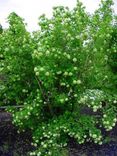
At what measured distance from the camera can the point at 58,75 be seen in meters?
12.1

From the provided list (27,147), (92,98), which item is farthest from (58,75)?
(27,147)

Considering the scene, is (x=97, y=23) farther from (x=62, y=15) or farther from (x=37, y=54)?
(x=37, y=54)

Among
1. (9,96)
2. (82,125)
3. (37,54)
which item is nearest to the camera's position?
(37,54)

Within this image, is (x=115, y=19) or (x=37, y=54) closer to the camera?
(x=37, y=54)

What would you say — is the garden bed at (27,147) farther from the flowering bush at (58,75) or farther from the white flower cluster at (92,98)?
the white flower cluster at (92,98)

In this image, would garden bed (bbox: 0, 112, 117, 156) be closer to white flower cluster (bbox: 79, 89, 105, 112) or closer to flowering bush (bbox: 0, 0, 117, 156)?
flowering bush (bbox: 0, 0, 117, 156)

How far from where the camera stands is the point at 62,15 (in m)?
12.8

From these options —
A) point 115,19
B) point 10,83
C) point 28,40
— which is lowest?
point 10,83

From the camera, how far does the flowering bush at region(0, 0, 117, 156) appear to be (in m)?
11.9

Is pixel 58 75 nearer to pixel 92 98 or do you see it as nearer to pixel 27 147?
pixel 92 98

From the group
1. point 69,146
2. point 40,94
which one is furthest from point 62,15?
point 69,146

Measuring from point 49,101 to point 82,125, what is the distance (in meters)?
1.32

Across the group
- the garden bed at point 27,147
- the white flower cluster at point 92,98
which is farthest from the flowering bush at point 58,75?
the garden bed at point 27,147

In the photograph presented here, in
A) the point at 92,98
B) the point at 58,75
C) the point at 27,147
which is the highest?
the point at 58,75
